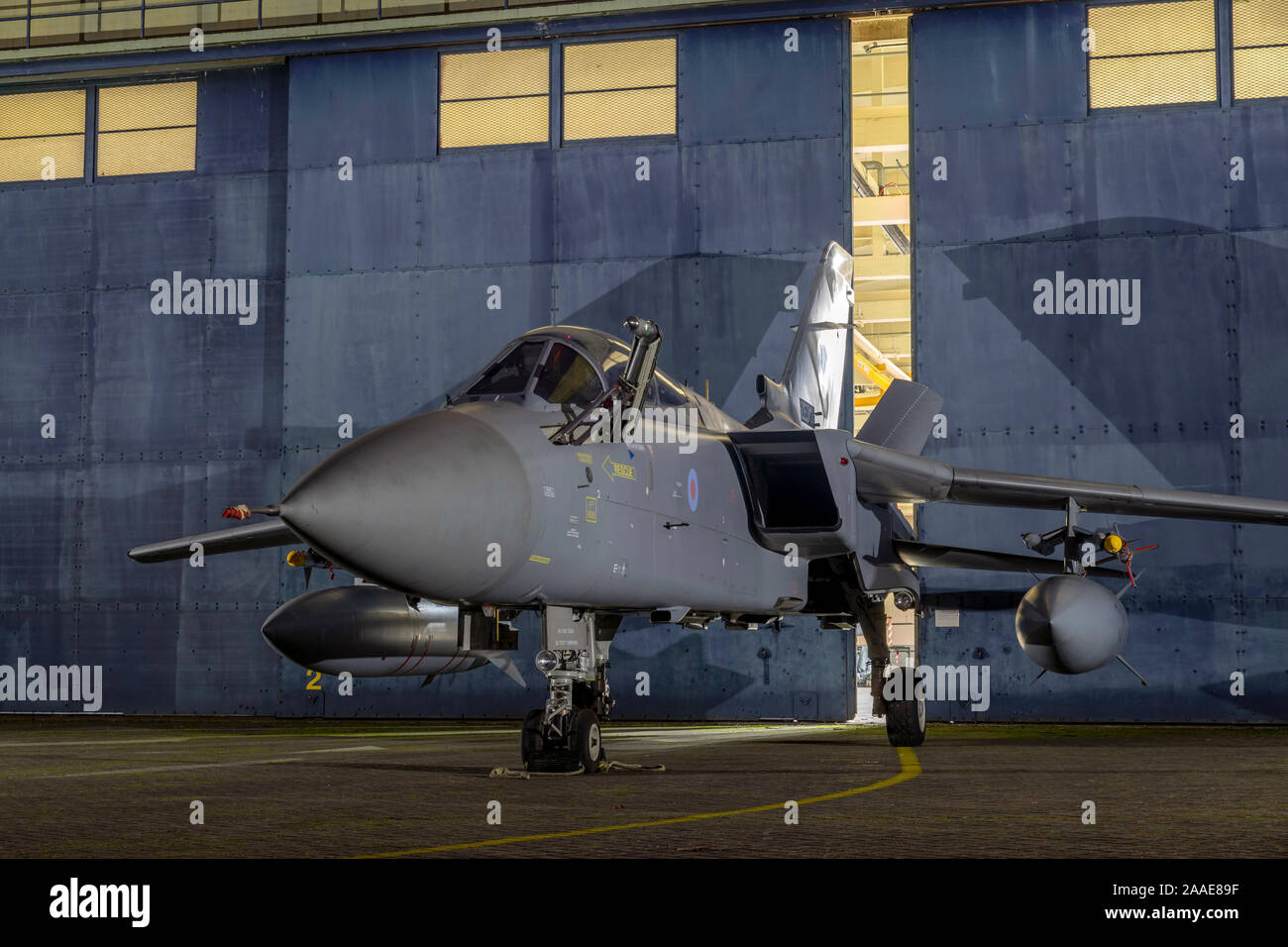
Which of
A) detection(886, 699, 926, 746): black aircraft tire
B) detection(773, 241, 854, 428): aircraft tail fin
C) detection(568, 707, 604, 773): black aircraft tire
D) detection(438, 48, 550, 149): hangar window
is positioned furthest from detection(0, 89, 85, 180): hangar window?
detection(568, 707, 604, 773): black aircraft tire

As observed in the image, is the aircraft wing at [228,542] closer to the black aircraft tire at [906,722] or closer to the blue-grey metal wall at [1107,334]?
the black aircraft tire at [906,722]

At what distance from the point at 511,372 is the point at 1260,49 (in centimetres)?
1540

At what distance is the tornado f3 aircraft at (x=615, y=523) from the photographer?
6.30m

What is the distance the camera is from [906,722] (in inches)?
503

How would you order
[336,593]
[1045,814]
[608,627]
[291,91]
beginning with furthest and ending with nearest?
[291,91]
[336,593]
[608,627]
[1045,814]

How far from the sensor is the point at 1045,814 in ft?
17.9

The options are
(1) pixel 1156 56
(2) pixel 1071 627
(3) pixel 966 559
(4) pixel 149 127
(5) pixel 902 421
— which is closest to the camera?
(2) pixel 1071 627

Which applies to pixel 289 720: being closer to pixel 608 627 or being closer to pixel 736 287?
pixel 736 287

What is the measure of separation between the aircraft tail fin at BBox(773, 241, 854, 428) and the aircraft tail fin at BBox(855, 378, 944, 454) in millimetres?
1175

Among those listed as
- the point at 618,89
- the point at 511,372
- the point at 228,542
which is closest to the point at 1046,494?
the point at 511,372

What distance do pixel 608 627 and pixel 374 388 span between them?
12.0m

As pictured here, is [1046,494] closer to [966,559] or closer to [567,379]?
[966,559]
